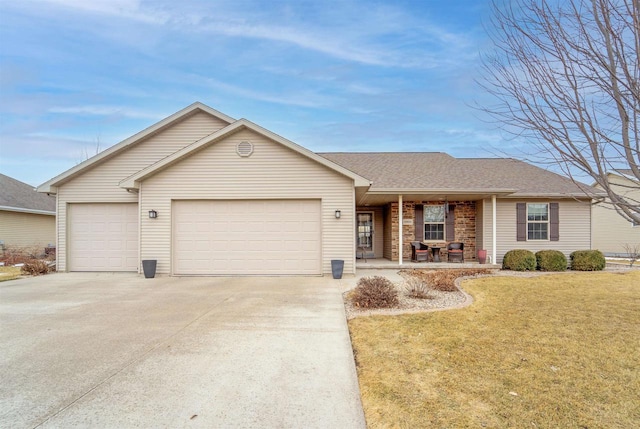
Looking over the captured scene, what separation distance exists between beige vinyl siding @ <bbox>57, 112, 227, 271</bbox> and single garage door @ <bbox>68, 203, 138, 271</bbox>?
10.3 inches

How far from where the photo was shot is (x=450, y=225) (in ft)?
48.5

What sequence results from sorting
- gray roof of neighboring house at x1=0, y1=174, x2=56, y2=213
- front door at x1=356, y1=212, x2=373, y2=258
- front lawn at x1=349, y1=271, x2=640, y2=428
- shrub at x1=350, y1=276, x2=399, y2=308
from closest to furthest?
front lawn at x1=349, y1=271, x2=640, y2=428 → shrub at x1=350, y1=276, x2=399, y2=308 → front door at x1=356, y1=212, x2=373, y2=258 → gray roof of neighboring house at x1=0, y1=174, x2=56, y2=213

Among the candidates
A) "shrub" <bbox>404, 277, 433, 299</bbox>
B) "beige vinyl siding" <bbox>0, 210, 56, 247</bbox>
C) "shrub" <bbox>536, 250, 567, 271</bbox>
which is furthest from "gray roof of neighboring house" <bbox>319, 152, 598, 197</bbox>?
"beige vinyl siding" <bbox>0, 210, 56, 247</bbox>

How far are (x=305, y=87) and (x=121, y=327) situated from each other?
47.5ft

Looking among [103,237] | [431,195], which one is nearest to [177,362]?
[103,237]

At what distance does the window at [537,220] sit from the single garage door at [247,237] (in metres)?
9.20

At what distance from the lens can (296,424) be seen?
2900mm

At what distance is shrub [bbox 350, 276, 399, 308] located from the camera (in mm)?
6890

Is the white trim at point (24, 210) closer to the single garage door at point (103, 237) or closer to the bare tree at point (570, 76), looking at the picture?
the single garage door at point (103, 237)

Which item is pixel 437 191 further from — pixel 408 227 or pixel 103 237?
pixel 103 237

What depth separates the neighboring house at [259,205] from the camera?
10.9 meters

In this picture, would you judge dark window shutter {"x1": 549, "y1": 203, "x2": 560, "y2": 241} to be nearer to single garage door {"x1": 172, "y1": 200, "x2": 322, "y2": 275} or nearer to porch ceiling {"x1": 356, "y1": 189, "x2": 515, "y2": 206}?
porch ceiling {"x1": 356, "y1": 189, "x2": 515, "y2": 206}

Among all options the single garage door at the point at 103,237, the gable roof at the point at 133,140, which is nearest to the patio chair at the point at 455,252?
the gable roof at the point at 133,140

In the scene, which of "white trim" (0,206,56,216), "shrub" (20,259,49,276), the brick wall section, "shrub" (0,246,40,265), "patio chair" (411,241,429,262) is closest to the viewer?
"shrub" (20,259,49,276)
